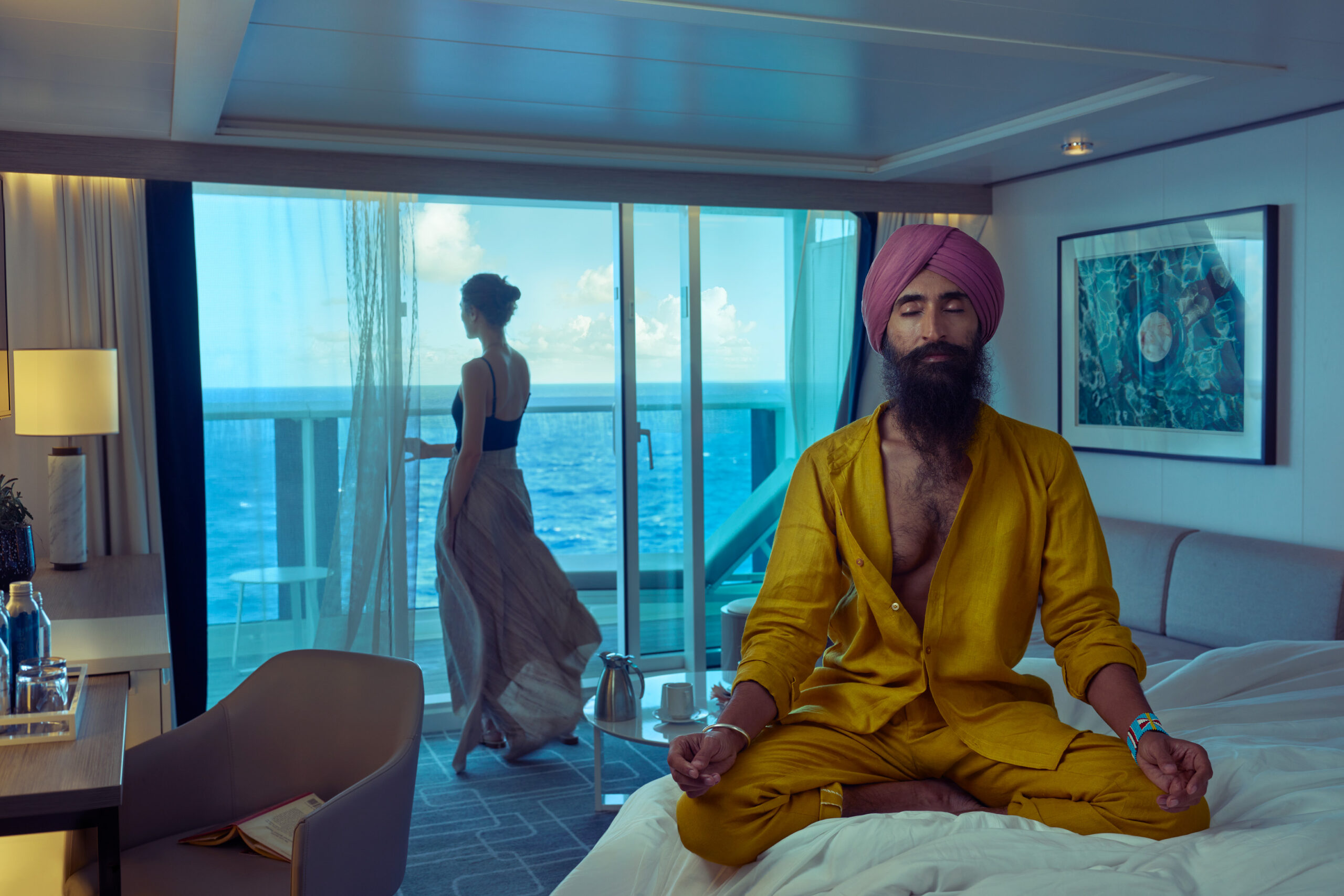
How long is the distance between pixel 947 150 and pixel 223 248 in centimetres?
277

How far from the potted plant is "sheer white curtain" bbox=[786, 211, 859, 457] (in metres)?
3.11

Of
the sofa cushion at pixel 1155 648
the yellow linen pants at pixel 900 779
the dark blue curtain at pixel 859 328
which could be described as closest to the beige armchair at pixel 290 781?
the yellow linen pants at pixel 900 779

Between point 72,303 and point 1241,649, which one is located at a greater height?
point 72,303

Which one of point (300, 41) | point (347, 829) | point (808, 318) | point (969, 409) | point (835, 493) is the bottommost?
point (347, 829)

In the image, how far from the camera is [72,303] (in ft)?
12.5

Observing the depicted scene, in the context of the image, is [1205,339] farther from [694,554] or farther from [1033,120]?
[694,554]

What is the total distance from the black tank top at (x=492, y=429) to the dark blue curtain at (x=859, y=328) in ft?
5.33

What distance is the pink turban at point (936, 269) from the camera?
6.17ft

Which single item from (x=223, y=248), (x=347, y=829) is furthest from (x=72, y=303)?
(x=347, y=829)

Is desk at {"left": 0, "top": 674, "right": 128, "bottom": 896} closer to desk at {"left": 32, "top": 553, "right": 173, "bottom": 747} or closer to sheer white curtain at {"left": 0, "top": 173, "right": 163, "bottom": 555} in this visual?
desk at {"left": 32, "top": 553, "right": 173, "bottom": 747}

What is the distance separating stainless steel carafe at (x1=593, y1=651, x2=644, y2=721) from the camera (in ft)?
11.0

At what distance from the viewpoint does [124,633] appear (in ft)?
8.34

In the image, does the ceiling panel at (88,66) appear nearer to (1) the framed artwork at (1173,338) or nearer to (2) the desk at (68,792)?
(2) the desk at (68,792)

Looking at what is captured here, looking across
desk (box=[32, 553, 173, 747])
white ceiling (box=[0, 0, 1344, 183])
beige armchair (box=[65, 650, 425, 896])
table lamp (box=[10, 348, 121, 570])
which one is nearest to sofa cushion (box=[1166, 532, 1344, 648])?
white ceiling (box=[0, 0, 1344, 183])
